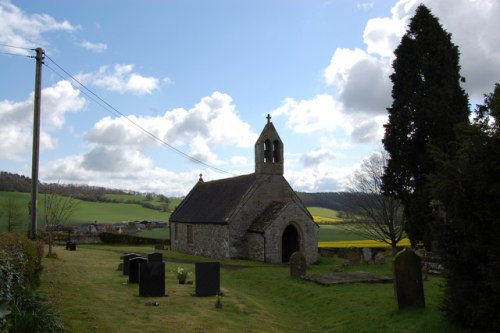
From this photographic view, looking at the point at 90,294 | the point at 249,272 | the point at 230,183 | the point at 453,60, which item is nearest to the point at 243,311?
the point at 90,294

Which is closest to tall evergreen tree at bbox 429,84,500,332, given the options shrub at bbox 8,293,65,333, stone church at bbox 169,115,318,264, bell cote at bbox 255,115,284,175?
shrub at bbox 8,293,65,333

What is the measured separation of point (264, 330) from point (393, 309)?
355 cm

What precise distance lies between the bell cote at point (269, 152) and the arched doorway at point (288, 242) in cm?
426

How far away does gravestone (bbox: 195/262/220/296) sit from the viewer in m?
14.8

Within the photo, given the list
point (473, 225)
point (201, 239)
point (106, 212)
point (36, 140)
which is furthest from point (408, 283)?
point (106, 212)

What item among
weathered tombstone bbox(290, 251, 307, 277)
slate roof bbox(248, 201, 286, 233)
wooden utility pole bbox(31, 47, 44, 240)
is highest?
wooden utility pole bbox(31, 47, 44, 240)

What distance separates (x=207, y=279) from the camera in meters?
14.9

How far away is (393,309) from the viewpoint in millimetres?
11734

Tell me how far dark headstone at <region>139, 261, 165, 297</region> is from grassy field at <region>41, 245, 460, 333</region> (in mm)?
347

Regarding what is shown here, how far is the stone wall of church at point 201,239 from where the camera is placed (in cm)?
3044

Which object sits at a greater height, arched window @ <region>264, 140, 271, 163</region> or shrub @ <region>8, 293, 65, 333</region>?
arched window @ <region>264, 140, 271, 163</region>

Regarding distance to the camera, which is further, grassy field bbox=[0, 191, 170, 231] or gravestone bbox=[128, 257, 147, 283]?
grassy field bbox=[0, 191, 170, 231]

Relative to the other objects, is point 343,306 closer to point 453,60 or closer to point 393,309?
point 393,309

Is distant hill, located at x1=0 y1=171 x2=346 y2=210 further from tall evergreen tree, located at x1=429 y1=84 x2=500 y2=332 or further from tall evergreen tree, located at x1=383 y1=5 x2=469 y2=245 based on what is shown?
tall evergreen tree, located at x1=429 y1=84 x2=500 y2=332
